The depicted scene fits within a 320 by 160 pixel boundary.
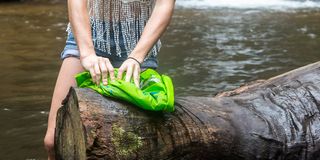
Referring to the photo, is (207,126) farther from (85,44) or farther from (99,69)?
(85,44)

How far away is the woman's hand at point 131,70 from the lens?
6.97 ft

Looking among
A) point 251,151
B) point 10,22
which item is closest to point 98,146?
point 251,151

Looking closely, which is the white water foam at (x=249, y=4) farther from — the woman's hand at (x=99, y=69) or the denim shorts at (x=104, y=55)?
the woman's hand at (x=99, y=69)

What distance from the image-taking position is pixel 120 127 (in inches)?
80.8

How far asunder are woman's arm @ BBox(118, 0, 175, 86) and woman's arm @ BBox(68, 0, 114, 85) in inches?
2.8

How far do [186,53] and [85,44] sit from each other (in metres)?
5.68

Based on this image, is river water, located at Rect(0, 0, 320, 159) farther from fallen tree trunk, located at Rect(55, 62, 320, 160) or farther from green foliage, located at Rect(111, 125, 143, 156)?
green foliage, located at Rect(111, 125, 143, 156)

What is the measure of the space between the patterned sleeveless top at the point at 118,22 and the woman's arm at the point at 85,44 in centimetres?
11

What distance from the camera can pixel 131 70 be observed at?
7.08 feet

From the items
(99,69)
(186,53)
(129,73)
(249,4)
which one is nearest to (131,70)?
(129,73)

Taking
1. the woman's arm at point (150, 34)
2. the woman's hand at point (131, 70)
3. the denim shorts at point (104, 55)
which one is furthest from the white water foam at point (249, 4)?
the woman's hand at point (131, 70)

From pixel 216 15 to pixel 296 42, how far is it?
4114mm

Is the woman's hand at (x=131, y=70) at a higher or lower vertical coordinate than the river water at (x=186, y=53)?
higher

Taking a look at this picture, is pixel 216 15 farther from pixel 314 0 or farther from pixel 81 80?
pixel 81 80
